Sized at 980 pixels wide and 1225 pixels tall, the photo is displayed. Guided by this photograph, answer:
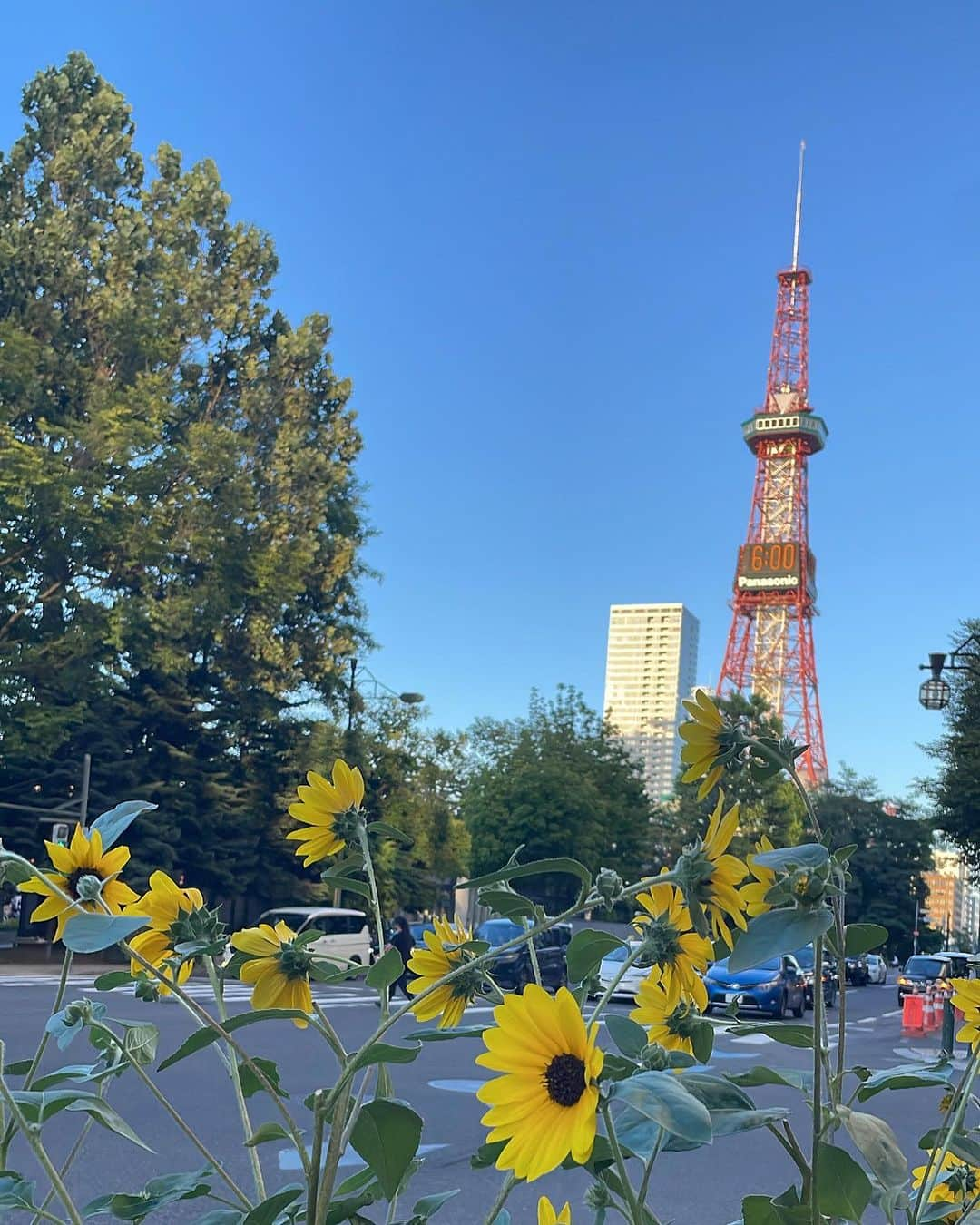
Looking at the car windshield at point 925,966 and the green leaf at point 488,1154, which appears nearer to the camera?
the green leaf at point 488,1154

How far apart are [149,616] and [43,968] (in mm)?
8017

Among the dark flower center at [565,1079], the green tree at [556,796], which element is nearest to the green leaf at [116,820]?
the dark flower center at [565,1079]

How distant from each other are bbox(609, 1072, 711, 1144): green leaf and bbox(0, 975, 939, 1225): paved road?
194 cm

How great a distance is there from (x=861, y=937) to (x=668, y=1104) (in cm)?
57

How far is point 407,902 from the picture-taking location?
37219 millimetres

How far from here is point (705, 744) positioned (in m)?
1.55

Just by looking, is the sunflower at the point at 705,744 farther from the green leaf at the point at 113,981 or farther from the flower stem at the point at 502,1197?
the green leaf at the point at 113,981

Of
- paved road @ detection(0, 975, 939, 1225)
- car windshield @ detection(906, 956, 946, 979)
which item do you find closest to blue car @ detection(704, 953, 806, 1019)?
paved road @ detection(0, 975, 939, 1225)

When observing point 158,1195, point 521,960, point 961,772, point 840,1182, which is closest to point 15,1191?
point 158,1195

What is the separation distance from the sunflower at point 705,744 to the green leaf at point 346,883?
0.42m

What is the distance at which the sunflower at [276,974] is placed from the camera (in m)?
1.44

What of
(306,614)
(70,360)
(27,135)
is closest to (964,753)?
(306,614)

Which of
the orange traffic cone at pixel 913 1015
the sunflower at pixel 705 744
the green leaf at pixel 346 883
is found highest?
the sunflower at pixel 705 744

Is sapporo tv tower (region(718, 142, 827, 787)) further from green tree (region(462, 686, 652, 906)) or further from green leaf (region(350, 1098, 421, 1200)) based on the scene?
green leaf (region(350, 1098, 421, 1200))
